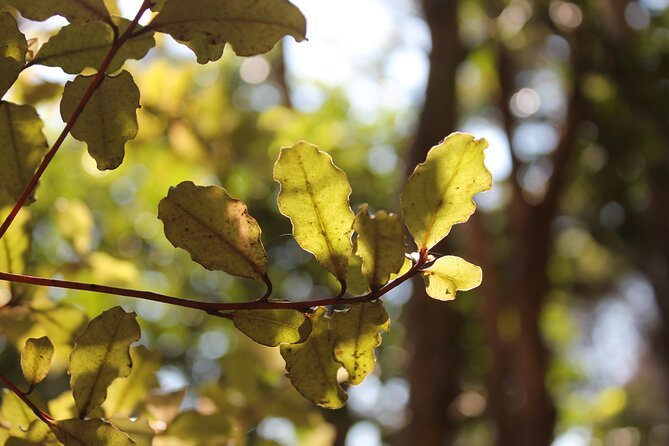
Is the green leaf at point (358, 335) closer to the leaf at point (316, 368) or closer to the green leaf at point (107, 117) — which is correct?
the leaf at point (316, 368)

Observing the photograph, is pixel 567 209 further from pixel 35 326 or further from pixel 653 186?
pixel 35 326

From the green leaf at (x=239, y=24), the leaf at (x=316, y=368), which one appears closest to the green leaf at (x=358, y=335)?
the leaf at (x=316, y=368)

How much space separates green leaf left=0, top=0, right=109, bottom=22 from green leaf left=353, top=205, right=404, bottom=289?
0.49 ft

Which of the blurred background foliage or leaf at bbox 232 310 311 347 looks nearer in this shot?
leaf at bbox 232 310 311 347

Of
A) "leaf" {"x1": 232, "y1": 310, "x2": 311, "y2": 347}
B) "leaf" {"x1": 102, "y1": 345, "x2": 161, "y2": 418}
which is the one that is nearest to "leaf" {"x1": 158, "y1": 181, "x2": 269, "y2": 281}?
"leaf" {"x1": 232, "y1": 310, "x2": 311, "y2": 347}

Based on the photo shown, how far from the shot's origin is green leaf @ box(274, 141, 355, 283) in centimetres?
32

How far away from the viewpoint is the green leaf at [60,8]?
0.34 metres

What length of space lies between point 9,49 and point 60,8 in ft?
0.09

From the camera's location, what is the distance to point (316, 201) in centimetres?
32

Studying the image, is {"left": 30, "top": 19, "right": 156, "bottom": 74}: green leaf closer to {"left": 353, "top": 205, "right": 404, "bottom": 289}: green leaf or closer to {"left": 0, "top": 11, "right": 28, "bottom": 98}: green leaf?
{"left": 0, "top": 11, "right": 28, "bottom": 98}: green leaf

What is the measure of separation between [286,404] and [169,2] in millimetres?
413

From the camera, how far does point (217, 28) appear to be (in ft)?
1.12

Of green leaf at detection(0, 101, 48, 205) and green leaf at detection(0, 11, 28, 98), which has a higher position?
green leaf at detection(0, 11, 28, 98)

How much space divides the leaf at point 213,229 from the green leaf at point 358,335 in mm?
39
